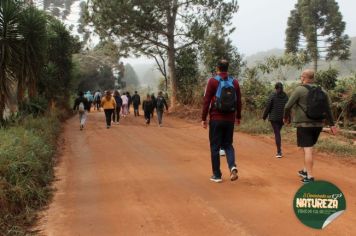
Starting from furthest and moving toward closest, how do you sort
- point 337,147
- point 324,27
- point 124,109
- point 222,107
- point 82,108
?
point 324,27 < point 124,109 < point 82,108 < point 337,147 < point 222,107

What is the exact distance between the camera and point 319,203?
2434 mm

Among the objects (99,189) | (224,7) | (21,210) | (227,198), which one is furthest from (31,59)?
(224,7)

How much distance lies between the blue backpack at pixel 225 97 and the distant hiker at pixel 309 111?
0.93 meters

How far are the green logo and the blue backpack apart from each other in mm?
4459

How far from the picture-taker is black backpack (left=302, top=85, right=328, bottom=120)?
693 centimetres

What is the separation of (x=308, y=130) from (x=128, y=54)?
2322cm

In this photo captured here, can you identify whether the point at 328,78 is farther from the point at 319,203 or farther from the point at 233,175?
the point at 319,203

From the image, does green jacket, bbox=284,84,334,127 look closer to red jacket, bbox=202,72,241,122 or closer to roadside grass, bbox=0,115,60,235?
red jacket, bbox=202,72,241,122

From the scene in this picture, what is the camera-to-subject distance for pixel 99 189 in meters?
7.37

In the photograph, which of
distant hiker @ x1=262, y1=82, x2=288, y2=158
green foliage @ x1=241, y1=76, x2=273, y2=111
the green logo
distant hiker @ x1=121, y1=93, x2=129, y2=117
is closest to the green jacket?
distant hiker @ x1=262, y1=82, x2=288, y2=158

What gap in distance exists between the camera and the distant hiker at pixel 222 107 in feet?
22.7

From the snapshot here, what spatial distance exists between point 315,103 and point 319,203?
4734 millimetres

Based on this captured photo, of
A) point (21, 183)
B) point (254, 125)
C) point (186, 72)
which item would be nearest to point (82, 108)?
point (254, 125)

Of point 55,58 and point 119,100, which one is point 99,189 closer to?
point 119,100
